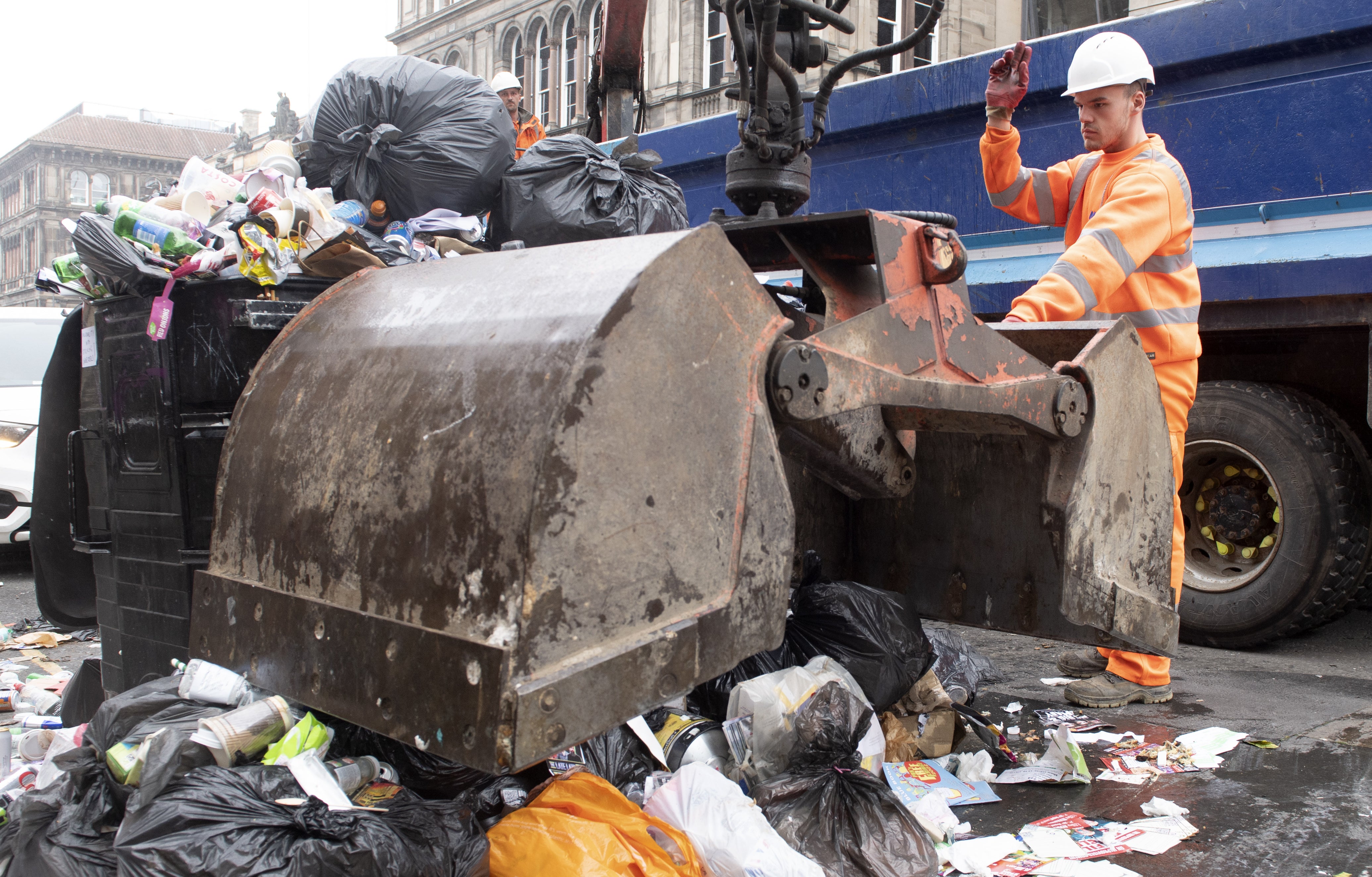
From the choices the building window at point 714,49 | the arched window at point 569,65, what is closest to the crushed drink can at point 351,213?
the building window at point 714,49

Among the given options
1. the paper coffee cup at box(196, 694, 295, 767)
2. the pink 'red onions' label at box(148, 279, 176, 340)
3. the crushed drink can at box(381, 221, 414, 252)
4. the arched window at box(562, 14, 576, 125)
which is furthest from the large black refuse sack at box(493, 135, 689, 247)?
the arched window at box(562, 14, 576, 125)

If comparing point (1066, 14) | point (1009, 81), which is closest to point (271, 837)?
point (1009, 81)

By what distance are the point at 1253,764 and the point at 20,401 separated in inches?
273

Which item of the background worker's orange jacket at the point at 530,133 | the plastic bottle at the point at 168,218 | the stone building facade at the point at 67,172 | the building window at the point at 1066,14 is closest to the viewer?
the plastic bottle at the point at 168,218

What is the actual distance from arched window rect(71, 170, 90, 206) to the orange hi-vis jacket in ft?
208

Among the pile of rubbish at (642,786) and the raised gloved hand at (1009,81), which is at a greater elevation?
the raised gloved hand at (1009,81)

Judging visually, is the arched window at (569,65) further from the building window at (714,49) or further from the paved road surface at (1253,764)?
the paved road surface at (1253,764)

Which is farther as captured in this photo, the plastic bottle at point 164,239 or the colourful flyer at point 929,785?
the plastic bottle at point 164,239

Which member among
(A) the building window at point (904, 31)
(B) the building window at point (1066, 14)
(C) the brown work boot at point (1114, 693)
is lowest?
(C) the brown work boot at point (1114, 693)

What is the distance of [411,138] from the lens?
10.6ft

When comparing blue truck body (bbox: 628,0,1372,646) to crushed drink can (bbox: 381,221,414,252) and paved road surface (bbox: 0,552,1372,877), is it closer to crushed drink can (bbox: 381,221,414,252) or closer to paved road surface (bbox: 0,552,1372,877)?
paved road surface (bbox: 0,552,1372,877)

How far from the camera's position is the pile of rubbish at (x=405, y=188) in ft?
9.29

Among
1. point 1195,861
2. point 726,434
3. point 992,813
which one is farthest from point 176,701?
point 1195,861

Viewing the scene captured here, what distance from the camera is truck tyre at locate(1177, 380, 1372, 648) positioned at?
3.64 meters
